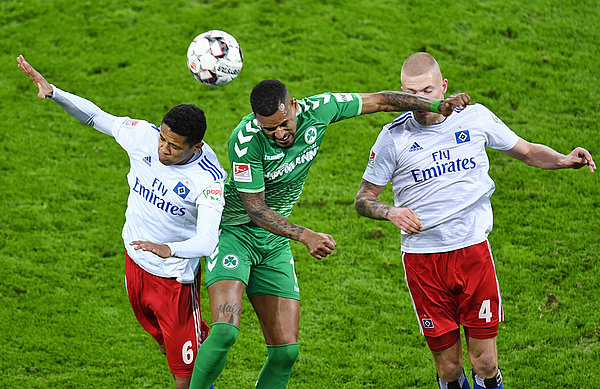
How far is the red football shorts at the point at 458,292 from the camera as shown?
5.37 m

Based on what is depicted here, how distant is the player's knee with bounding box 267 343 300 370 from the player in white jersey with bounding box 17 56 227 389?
1.75ft

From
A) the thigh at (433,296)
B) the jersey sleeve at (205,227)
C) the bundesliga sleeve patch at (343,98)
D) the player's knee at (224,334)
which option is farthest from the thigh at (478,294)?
the jersey sleeve at (205,227)

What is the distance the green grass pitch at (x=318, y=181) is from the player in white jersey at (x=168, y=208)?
4.81 ft

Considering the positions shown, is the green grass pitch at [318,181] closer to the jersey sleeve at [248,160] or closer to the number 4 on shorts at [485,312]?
the number 4 on shorts at [485,312]

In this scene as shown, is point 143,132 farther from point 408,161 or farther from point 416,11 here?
point 416,11

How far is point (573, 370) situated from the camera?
261 inches

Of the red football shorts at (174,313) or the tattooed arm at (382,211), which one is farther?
the red football shorts at (174,313)

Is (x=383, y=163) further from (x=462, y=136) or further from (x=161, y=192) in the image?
(x=161, y=192)

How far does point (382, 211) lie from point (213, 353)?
4.87ft

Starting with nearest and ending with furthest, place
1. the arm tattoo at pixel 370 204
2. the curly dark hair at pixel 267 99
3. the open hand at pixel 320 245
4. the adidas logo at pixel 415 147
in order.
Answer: the open hand at pixel 320 245 → the curly dark hair at pixel 267 99 → the arm tattoo at pixel 370 204 → the adidas logo at pixel 415 147

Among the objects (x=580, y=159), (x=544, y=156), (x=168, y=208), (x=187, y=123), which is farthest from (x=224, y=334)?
(x=580, y=159)

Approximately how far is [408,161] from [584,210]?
14.0ft

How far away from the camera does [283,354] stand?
18.2 ft

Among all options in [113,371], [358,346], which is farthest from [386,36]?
[113,371]
